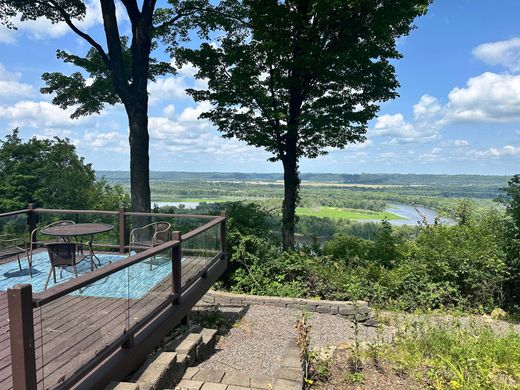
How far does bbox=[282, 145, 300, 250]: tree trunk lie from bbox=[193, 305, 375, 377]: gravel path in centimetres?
413

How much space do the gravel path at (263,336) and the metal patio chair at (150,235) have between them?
205 cm

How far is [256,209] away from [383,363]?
22.0ft

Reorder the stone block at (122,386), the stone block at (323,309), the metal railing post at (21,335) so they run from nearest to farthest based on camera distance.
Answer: the metal railing post at (21,335) → the stone block at (122,386) → the stone block at (323,309)

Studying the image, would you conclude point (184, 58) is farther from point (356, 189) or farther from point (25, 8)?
point (356, 189)

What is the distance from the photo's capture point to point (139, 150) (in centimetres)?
1080

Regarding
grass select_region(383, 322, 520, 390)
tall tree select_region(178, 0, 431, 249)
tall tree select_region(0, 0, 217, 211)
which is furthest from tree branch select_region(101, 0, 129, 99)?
grass select_region(383, 322, 520, 390)

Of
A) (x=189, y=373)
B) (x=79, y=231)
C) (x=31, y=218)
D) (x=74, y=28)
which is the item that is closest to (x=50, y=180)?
(x=74, y=28)

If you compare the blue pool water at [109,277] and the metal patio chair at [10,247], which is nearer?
the blue pool water at [109,277]

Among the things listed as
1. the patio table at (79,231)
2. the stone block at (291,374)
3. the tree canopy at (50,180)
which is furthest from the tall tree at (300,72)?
the tree canopy at (50,180)

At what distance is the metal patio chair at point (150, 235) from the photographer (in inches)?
270

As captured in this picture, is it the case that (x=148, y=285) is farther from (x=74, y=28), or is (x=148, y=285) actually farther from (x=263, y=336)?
(x=74, y=28)

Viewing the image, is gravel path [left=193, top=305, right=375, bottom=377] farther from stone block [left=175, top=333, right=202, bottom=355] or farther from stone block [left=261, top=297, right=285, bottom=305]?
stone block [left=175, top=333, right=202, bottom=355]

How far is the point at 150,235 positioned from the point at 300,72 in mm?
6299

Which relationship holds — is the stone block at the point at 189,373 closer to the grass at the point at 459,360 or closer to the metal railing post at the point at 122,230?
the grass at the point at 459,360
